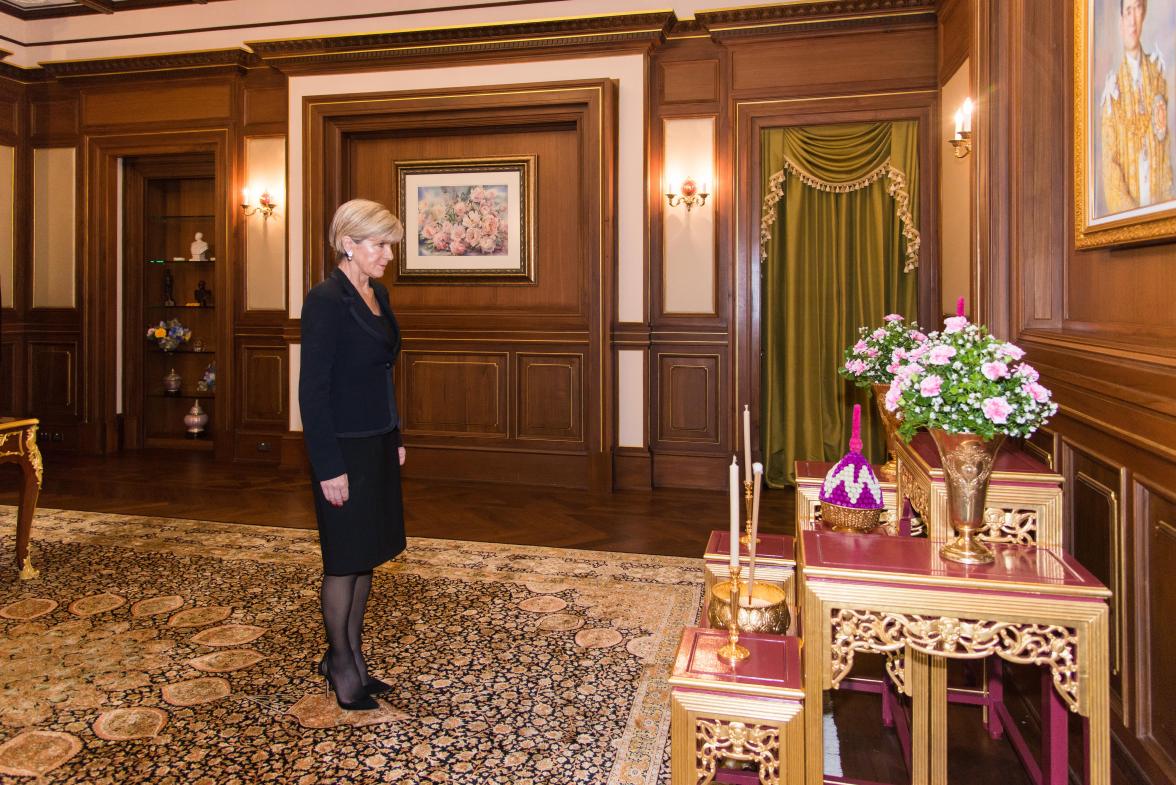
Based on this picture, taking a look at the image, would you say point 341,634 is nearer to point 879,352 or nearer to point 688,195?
point 879,352

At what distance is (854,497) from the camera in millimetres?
2213

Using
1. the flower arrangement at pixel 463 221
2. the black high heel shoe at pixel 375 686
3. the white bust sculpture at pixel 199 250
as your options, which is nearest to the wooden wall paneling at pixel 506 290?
the flower arrangement at pixel 463 221

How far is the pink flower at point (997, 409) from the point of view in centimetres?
158

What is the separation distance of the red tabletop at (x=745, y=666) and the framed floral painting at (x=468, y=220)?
174 inches

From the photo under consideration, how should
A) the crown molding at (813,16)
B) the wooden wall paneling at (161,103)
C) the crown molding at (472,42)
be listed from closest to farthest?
1. the crown molding at (813,16)
2. the crown molding at (472,42)
3. the wooden wall paneling at (161,103)

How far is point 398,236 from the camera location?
7.66 feet

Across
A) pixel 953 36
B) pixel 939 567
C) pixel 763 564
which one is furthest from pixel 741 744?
pixel 953 36

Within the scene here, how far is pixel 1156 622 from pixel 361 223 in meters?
2.18

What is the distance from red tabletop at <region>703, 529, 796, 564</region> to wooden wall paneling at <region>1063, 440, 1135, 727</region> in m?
A: 0.77

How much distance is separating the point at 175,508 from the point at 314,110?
3118 mm

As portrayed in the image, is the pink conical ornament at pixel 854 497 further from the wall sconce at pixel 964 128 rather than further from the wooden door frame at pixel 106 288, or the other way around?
the wooden door frame at pixel 106 288

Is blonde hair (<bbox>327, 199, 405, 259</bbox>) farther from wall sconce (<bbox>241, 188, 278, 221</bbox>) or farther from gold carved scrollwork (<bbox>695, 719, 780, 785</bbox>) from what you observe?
wall sconce (<bbox>241, 188, 278, 221</bbox>)

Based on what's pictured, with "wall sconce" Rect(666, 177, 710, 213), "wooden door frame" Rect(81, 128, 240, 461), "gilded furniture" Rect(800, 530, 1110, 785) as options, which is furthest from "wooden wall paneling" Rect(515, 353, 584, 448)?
"gilded furniture" Rect(800, 530, 1110, 785)

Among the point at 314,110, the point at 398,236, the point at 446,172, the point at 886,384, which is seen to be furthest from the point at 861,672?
the point at 314,110
